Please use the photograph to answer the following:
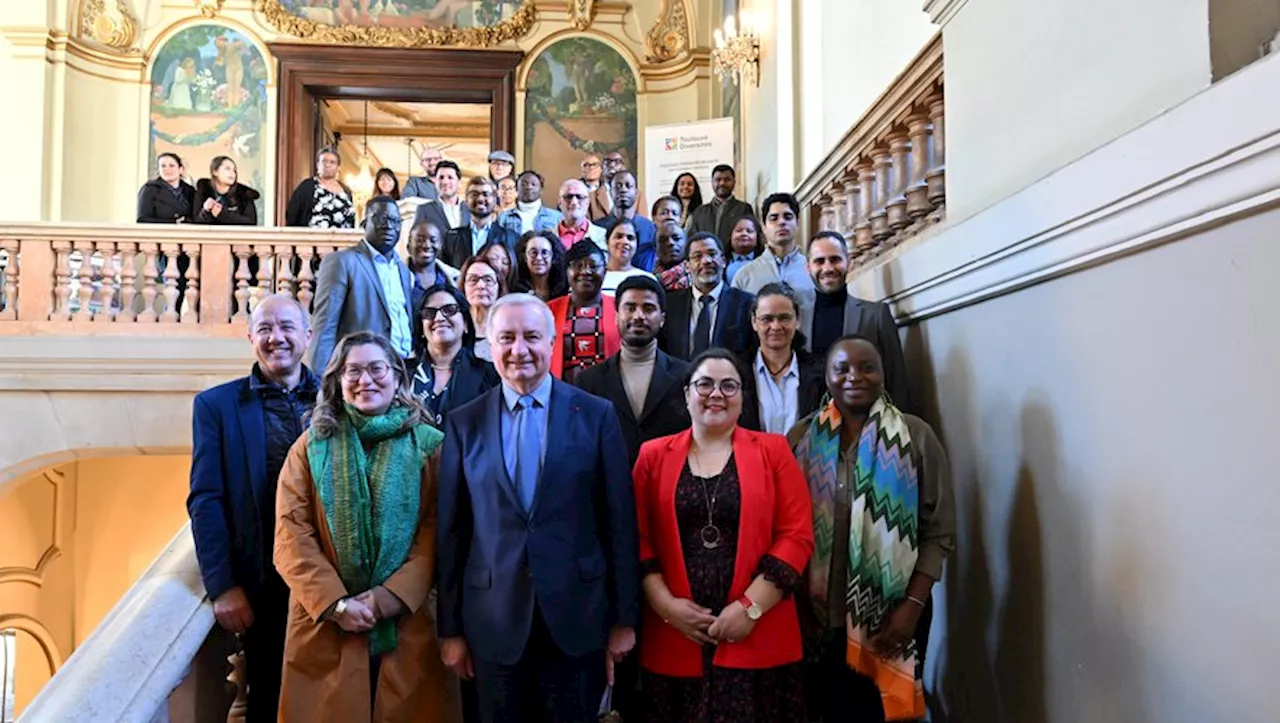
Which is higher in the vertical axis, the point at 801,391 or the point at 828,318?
the point at 828,318

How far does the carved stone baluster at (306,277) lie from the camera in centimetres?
649

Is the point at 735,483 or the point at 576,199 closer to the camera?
the point at 735,483

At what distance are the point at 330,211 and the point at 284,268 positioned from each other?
565 mm

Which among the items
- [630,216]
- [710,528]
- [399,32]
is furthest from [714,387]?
[399,32]

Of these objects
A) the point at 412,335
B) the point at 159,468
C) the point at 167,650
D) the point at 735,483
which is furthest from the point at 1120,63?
the point at 159,468

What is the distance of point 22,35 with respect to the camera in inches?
391

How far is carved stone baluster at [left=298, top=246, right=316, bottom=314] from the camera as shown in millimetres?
6488

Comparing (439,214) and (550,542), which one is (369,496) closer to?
(550,542)

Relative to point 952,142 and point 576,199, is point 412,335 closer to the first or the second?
point 576,199

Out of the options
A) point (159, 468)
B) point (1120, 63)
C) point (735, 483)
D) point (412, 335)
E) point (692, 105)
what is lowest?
point (159, 468)

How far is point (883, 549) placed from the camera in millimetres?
2586

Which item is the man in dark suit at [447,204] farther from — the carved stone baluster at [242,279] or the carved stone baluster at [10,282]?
the carved stone baluster at [10,282]

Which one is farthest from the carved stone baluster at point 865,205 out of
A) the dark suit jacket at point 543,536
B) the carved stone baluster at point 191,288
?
the carved stone baluster at point 191,288

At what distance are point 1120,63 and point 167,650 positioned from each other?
9.23 ft
